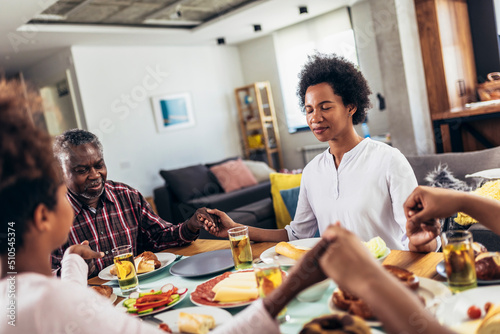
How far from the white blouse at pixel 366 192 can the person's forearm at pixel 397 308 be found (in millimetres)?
956

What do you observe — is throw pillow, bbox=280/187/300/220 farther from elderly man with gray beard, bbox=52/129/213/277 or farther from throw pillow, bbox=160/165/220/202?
throw pillow, bbox=160/165/220/202

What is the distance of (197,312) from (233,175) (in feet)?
15.9

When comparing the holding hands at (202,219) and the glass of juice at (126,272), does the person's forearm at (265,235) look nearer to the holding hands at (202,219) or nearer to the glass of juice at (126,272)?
the holding hands at (202,219)

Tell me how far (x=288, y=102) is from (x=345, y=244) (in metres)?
6.62

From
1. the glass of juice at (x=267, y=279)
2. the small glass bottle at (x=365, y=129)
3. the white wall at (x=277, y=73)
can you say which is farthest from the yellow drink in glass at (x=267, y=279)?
the small glass bottle at (x=365, y=129)

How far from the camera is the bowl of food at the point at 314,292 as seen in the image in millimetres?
977

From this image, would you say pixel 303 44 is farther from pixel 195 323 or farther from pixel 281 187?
pixel 195 323

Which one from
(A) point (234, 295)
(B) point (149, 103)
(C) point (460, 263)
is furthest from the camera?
(B) point (149, 103)

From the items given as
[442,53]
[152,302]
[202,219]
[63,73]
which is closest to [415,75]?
[442,53]

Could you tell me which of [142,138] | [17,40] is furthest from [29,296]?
[142,138]

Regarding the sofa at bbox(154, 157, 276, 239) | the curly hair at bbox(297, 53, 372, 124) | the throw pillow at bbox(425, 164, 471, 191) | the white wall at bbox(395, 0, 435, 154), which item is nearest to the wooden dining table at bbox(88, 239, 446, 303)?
the curly hair at bbox(297, 53, 372, 124)

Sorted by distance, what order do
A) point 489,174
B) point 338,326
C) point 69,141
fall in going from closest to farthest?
point 338,326, point 69,141, point 489,174

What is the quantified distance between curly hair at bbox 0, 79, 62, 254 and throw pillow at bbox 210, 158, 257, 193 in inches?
195

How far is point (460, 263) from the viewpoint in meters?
0.95
